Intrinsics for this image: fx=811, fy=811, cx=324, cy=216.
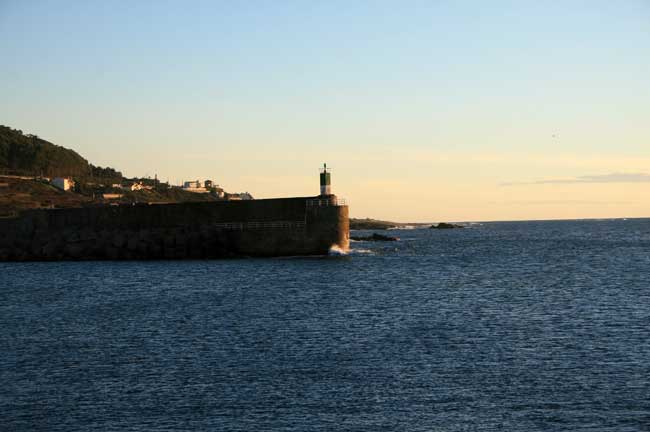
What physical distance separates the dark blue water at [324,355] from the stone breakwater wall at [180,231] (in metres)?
16.5

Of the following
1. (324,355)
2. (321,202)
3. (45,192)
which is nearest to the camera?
(324,355)

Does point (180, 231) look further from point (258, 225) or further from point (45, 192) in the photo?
point (45, 192)

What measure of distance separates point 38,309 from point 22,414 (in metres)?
22.7

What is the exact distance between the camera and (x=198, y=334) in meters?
33.5

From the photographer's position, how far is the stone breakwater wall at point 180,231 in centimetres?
7188

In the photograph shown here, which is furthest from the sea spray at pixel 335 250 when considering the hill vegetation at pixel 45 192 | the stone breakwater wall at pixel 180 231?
the hill vegetation at pixel 45 192

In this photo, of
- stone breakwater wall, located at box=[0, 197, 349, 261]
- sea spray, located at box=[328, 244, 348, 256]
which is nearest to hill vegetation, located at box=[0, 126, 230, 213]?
stone breakwater wall, located at box=[0, 197, 349, 261]

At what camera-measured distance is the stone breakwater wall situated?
71.9 metres

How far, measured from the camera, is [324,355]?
2861cm

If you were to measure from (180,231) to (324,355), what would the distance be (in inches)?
1972

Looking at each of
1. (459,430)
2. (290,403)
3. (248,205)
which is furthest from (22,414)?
(248,205)

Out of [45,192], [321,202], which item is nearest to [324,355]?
[321,202]

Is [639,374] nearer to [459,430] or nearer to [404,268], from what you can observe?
[459,430]

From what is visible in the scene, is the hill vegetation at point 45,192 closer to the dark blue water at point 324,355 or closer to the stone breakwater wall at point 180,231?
the stone breakwater wall at point 180,231
